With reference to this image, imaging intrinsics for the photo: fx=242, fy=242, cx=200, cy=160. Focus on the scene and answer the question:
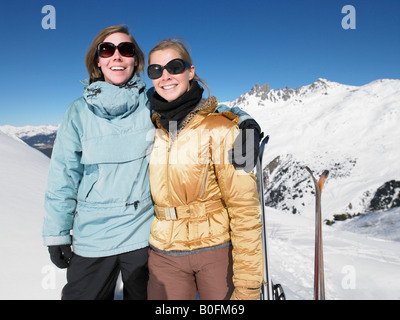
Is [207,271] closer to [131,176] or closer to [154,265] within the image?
[154,265]

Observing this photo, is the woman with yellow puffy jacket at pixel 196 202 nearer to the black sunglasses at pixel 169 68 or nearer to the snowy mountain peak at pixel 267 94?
the black sunglasses at pixel 169 68

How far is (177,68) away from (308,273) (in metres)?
5.64

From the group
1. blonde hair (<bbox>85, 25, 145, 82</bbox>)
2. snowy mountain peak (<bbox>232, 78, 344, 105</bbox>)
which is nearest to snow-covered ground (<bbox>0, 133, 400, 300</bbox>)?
blonde hair (<bbox>85, 25, 145, 82</bbox>)

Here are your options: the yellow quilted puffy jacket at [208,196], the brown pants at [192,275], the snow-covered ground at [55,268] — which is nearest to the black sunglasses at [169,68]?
the yellow quilted puffy jacket at [208,196]

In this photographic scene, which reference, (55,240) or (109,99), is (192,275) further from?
(109,99)

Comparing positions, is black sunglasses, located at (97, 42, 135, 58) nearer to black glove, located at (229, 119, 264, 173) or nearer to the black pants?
black glove, located at (229, 119, 264, 173)

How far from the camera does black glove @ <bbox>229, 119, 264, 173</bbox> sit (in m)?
1.80

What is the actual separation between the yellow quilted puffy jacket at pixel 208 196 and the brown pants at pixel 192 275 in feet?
0.30

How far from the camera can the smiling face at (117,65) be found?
7.30 ft

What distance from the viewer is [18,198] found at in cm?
524

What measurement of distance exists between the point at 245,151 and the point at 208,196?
47cm

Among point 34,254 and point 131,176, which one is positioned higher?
point 131,176

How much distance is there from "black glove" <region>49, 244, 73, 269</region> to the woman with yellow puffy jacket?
0.77m
